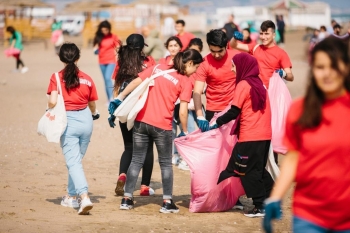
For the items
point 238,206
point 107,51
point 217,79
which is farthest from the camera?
point 107,51

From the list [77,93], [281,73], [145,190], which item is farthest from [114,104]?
[281,73]

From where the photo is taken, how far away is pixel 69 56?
22.0ft

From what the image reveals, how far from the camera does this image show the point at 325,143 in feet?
11.4

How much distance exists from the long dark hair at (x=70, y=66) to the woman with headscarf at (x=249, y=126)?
4.75ft

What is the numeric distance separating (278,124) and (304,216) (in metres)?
3.80

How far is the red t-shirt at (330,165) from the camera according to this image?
11.4 feet

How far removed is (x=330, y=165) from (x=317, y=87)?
1.34 feet

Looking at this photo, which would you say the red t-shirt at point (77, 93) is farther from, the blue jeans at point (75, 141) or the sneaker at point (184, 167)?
the sneaker at point (184, 167)

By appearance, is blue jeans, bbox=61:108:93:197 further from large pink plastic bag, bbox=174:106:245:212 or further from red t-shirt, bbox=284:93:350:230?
red t-shirt, bbox=284:93:350:230

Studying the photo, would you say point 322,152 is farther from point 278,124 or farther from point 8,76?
point 8,76

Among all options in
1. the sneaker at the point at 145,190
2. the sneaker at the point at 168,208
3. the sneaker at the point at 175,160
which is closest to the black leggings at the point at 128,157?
the sneaker at the point at 145,190

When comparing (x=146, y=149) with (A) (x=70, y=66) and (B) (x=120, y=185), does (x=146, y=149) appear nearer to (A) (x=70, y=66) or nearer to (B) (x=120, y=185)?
(B) (x=120, y=185)

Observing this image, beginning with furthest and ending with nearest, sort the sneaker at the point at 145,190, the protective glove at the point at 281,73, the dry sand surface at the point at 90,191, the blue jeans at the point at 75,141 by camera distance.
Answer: the protective glove at the point at 281,73 < the sneaker at the point at 145,190 < the blue jeans at the point at 75,141 < the dry sand surface at the point at 90,191

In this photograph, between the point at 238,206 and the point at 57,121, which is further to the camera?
the point at 238,206
